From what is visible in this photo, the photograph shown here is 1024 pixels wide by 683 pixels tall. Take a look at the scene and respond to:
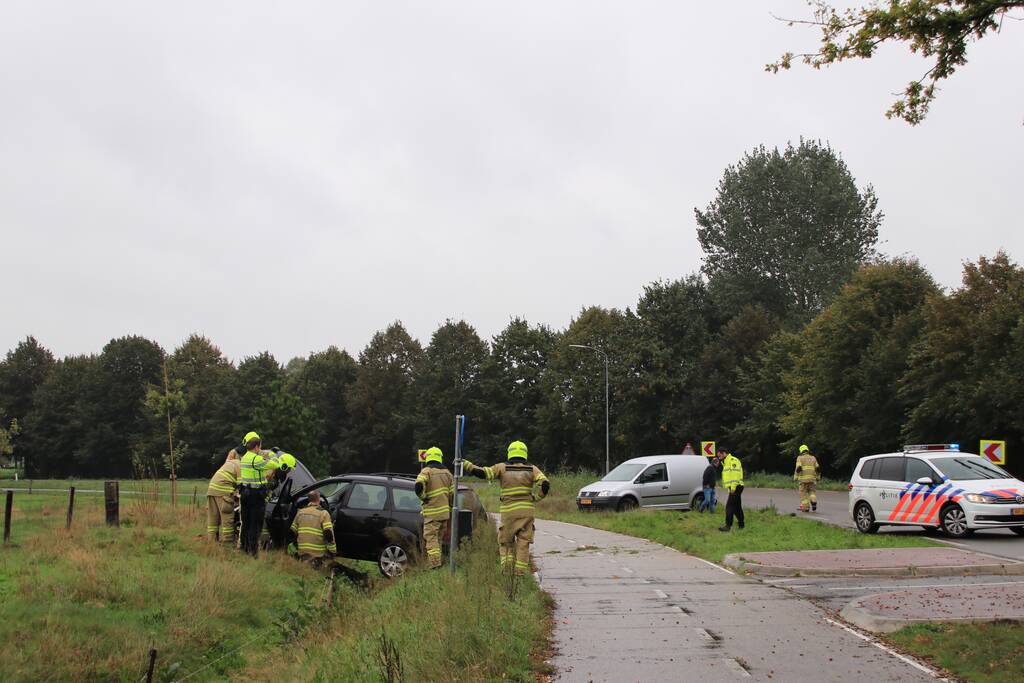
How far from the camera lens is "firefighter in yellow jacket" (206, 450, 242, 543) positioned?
1537 centimetres

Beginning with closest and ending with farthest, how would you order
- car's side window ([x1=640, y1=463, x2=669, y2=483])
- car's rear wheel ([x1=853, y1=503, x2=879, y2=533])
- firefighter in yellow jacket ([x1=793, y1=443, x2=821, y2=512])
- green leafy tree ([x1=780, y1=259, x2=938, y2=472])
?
car's rear wheel ([x1=853, y1=503, x2=879, y2=533]) < firefighter in yellow jacket ([x1=793, y1=443, x2=821, y2=512]) < car's side window ([x1=640, y1=463, x2=669, y2=483]) < green leafy tree ([x1=780, y1=259, x2=938, y2=472])

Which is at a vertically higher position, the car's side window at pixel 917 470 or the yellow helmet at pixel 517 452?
the yellow helmet at pixel 517 452

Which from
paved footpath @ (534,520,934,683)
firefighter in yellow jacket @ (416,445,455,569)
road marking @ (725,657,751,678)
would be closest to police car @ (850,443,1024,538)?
paved footpath @ (534,520,934,683)

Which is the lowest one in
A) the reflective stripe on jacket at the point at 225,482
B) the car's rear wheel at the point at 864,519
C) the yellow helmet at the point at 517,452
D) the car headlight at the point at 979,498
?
the car's rear wheel at the point at 864,519

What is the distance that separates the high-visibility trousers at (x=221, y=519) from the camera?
1552cm

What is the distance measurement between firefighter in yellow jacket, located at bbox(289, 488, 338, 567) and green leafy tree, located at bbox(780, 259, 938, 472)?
111 ft

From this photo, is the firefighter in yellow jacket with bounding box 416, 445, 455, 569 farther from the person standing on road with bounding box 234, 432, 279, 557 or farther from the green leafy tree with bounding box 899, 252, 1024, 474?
the green leafy tree with bounding box 899, 252, 1024, 474

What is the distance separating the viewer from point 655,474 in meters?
25.5

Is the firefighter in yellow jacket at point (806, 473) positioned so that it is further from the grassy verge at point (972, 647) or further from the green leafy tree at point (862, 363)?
the green leafy tree at point (862, 363)

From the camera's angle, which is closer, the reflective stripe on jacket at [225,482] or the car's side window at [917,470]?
the reflective stripe on jacket at [225,482]

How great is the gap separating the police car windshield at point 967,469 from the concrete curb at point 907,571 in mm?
4440

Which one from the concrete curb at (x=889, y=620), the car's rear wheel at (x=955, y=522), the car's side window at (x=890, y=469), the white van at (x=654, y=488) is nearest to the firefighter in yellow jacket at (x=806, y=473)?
the white van at (x=654, y=488)

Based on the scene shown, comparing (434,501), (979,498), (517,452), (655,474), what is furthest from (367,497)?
(655,474)

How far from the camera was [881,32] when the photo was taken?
848cm
